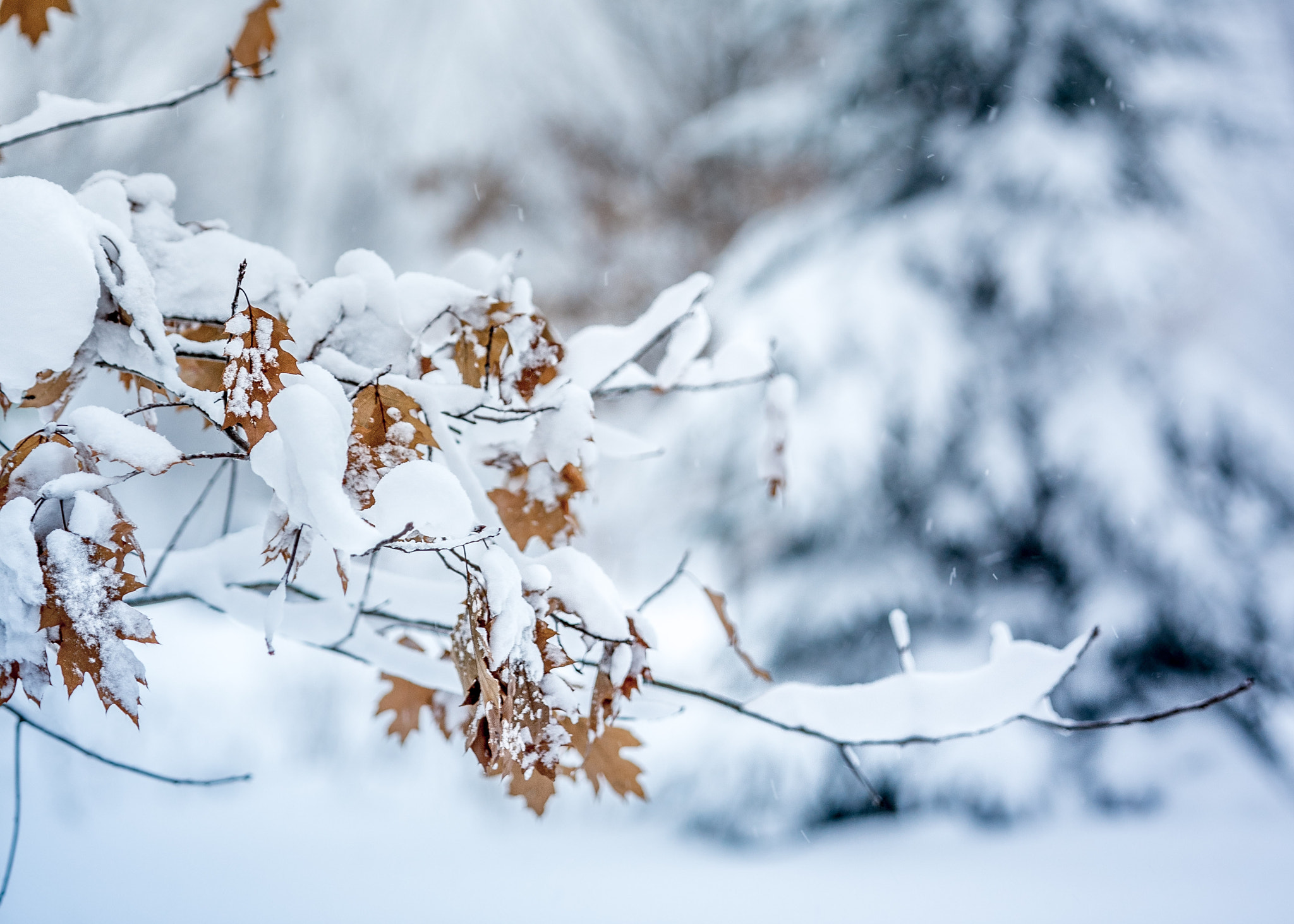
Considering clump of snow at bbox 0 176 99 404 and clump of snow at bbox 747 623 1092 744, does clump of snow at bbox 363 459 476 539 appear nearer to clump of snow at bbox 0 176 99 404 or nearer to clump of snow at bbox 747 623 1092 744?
clump of snow at bbox 0 176 99 404

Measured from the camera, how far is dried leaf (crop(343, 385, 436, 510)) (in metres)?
0.69

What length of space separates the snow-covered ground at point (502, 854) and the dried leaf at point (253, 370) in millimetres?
1683

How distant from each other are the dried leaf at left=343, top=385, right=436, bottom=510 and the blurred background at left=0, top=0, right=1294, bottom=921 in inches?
93.4

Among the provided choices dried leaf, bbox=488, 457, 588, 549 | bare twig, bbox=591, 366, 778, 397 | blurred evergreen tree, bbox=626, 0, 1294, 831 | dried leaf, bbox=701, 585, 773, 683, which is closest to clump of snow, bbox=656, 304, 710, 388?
bare twig, bbox=591, 366, 778, 397

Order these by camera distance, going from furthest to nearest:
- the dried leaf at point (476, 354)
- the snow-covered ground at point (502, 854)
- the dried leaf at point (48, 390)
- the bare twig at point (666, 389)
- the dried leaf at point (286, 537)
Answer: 1. the snow-covered ground at point (502, 854)
2. the bare twig at point (666, 389)
3. the dried leaf at point (476, 354)
4. the dried leaf at point (48, 390)
5. the dried leaf at point (286, 537)

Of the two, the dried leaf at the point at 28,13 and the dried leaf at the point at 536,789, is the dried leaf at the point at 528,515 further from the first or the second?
the dried leaf at the point at 28,13

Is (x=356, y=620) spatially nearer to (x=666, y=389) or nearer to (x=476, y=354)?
(x=476, y=354)

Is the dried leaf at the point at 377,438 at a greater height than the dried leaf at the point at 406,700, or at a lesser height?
greater

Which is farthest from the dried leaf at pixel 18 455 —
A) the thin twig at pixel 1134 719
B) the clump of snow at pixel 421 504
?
the thin twig at pixel 1134 719

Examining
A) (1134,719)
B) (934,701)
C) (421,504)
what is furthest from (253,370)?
(1134,719)

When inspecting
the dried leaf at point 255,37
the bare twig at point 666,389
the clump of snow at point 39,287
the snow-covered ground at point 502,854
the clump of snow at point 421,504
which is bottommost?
the snow-covered ground at point 502,854

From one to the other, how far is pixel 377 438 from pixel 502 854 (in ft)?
10.3

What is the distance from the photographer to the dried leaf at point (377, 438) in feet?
2.28

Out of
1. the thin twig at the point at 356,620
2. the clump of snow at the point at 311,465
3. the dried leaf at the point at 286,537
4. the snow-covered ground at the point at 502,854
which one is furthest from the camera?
the snow-covered ground at the point at 502,854
